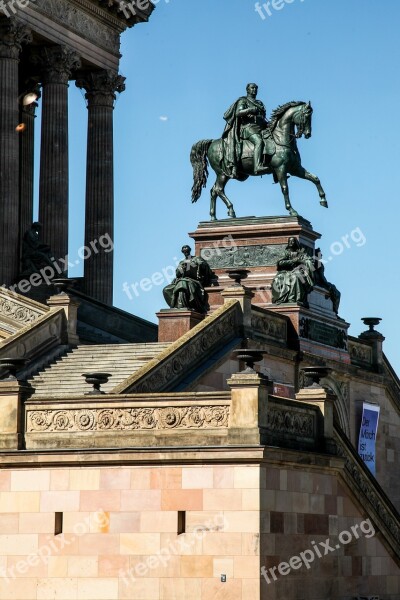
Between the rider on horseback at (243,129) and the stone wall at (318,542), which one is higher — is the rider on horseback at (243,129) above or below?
above

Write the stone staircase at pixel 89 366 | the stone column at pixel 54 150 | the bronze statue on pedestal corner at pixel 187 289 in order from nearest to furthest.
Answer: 1. the stone staircase at pixel 89 366
2. the bronze statue on pedestal corner at pixel 187 289
3. the stone column at pixel 54 150

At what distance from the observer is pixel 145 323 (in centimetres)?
6334

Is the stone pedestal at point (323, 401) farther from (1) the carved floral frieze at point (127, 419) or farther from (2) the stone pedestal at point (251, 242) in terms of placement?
Result: (2) the stone pedestal at point (251, 242)

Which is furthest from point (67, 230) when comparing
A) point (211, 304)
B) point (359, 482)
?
point (359, 482)

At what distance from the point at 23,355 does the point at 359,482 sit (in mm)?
10949

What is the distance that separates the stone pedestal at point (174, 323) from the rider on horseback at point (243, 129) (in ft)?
36.6

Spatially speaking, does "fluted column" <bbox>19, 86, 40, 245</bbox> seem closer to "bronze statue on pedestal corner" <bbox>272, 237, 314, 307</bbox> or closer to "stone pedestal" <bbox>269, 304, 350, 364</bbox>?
"stone pedestal" <bbox>269, 304, 350, 364</bbox>

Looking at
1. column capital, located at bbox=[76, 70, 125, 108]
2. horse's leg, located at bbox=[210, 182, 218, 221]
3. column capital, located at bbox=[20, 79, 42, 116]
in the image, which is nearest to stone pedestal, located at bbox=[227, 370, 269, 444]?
horse's leg, located at bbox=[210, 182, 218, 221]

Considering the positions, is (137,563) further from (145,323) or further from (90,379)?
(145,323)

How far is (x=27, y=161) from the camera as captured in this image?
77562mm

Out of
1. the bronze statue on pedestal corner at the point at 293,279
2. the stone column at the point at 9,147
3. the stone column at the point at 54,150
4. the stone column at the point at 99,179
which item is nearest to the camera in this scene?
the bronze statue on pedestal corner at the point at 293,279

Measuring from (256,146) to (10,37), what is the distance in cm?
1384

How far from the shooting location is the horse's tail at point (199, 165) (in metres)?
62.2

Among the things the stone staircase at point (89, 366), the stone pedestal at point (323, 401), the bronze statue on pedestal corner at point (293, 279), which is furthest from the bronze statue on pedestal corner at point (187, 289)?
the stone pedestal at point (323, 401)
